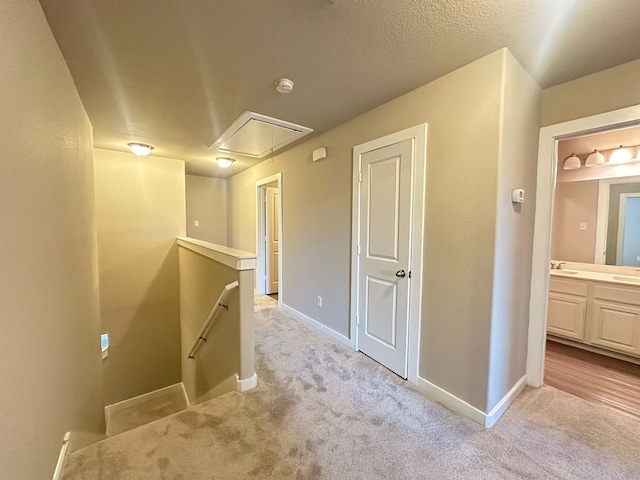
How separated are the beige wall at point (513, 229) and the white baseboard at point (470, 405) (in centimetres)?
5

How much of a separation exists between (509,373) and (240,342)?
79.5 inches

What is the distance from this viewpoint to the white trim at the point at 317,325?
285 centimetres

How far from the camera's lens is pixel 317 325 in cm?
327

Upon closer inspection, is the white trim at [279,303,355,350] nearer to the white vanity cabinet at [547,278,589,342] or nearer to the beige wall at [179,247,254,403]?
the beige wall at [179,247,254,403]

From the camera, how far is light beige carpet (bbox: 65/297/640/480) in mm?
1424

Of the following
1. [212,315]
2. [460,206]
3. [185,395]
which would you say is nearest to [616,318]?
[460,206]

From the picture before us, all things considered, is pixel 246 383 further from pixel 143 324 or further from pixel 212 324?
pixel 143 324

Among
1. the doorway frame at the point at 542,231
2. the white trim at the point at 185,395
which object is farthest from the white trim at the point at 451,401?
the white trim at the point at 185,395

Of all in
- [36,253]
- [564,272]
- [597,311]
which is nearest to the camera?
[36,253]

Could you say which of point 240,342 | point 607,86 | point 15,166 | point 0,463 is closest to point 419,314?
point 240,342

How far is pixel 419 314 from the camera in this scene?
6.90 feet

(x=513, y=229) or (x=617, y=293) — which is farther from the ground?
(x=513, y=229)

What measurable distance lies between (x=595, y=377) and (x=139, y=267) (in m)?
5.60

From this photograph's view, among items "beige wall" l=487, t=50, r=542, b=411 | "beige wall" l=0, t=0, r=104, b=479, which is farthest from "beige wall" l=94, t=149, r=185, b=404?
"beige wall" l=487, t=50, r=542, b=411
